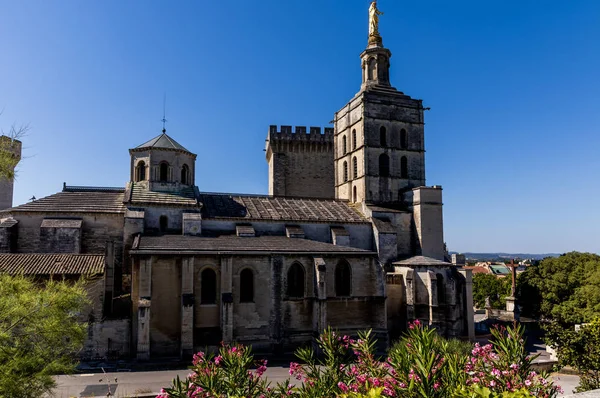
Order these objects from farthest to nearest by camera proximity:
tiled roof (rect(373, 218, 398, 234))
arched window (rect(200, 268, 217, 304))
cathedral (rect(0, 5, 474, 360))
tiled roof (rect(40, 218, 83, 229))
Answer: tiled roof (rect(373, 218, 398, 234)) → tiled roof (rect(40, 218, 83, 229)) → arched window (rect(200, 268, 217, 304)) → cathedral (rect(0, 5, 474, 360))

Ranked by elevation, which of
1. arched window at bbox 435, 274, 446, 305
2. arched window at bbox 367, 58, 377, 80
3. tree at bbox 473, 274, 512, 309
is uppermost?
arched window at bbox 367, 58, 377, 80

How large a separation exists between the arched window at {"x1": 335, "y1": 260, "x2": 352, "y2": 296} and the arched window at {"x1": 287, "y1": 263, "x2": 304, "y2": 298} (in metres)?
2.74

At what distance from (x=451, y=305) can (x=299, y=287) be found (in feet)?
37.1

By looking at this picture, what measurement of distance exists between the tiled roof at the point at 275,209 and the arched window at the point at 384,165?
4365 millimetres

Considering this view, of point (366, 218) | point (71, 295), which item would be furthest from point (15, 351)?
point (366, 218)

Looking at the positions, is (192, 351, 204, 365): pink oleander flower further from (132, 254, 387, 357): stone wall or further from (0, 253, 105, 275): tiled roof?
(0, 253, 105, 275): tiled roof

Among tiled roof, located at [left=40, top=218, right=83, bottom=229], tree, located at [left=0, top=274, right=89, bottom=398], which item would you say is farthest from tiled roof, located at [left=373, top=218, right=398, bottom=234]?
tree, located at [left=0, top=274, right=89, bottom=398]

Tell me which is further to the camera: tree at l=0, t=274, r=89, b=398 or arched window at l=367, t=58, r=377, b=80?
arched window at l=367, t=58, r=377, b=80

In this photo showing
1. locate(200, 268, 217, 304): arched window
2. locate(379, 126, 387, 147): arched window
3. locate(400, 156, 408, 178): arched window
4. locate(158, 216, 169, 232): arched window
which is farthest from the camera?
locate(400, 156, 408, 178): arched window

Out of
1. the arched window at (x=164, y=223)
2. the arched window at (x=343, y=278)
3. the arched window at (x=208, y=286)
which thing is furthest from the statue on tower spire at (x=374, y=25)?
the arched window at (x=208, y=286)

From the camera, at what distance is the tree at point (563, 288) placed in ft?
99.4

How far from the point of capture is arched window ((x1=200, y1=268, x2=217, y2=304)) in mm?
25094

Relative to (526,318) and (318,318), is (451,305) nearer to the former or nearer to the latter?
(318,318)

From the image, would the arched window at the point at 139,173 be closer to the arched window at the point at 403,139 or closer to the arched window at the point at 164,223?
the arched window at the point at 164,223
